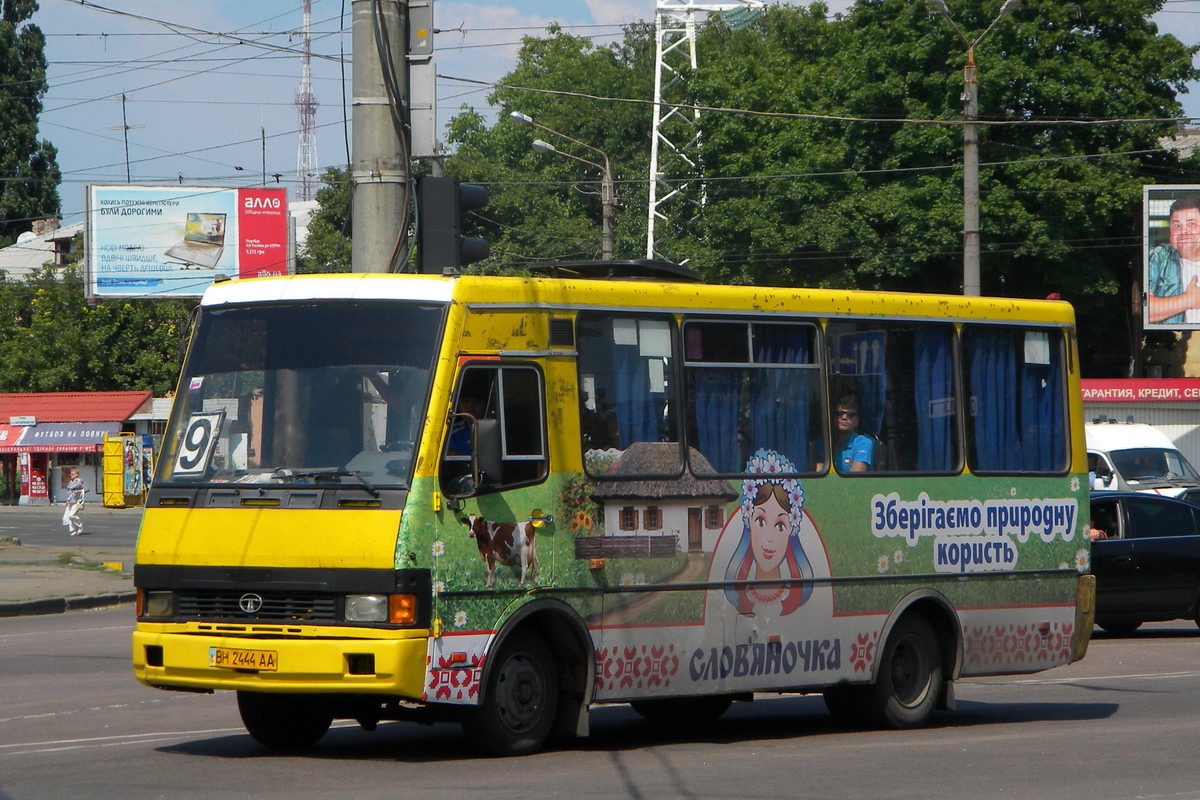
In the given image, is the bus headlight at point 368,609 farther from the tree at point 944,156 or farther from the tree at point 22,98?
the tree at point 22,98

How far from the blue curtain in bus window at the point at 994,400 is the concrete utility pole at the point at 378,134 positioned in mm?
4525

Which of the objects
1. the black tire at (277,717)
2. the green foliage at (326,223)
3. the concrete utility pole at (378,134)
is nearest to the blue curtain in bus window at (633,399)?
the black tire at (277,717)

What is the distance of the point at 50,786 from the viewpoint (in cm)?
804

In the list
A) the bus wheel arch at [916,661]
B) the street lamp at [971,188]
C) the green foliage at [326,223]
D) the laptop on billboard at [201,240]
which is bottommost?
the bus wheel arch at [916,661]

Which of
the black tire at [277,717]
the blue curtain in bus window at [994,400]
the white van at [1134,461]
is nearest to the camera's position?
the black tire at [277,717]

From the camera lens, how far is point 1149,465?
31594mm

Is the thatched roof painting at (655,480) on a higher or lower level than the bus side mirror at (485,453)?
lower

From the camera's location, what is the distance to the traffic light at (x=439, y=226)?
41.5 feet

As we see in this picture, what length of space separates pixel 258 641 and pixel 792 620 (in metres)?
3.50

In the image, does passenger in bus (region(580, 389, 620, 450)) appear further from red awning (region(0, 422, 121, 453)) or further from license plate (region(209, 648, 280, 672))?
red awning (region(0, 422, 121, 453))

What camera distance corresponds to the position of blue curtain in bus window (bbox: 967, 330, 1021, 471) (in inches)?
461

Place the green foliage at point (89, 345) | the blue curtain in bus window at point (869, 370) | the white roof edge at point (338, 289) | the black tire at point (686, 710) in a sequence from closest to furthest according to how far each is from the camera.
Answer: the white roof edge at point (338, 289) → the blue curtain in bus window at point (869, 370) → the black tire at point (686, 710) → the green foliage at point (89, 345)

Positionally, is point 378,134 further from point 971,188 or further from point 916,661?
point 971,188

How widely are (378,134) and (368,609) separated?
5890 mm
